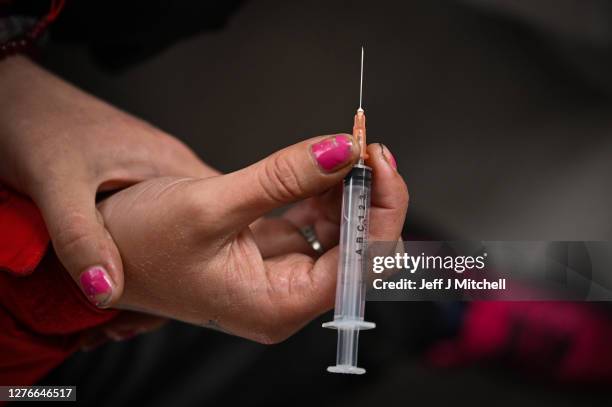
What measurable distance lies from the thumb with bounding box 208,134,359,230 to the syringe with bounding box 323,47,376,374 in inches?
0.6

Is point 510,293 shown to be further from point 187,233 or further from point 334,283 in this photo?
point 187,233

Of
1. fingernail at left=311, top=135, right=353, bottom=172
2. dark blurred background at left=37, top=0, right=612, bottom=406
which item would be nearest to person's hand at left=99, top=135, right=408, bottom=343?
fingernail at left=311, top=135, right=353, bottom=172

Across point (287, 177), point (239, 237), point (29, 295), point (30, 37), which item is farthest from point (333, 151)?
point (30, 37)

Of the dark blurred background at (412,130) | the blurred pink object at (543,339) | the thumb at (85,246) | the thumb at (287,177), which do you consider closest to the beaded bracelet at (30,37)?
the dark blurred background at (412,130)

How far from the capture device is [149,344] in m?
0.95

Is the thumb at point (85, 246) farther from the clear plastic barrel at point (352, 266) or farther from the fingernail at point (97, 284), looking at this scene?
the clear plastic barrel at point (352, 266)

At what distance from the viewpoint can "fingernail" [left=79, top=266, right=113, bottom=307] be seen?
619 millimetres

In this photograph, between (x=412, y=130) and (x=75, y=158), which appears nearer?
(x=75, y=158)

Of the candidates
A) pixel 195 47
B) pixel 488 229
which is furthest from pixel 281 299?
pixel 195 47

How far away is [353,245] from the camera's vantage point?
1.92 ft

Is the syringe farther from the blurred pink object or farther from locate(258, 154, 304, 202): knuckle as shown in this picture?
the blurred pink object

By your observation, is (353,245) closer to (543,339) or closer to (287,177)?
(287,177)

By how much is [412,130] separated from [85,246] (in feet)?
1.43

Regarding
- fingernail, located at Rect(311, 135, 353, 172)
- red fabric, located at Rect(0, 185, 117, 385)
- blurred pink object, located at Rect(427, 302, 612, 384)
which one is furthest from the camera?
blurred pink object, located at Rect(427, 302, 612, 384)
